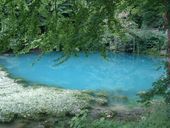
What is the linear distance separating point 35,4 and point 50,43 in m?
0.92

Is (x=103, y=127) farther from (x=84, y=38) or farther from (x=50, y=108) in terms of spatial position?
(x=50, y=108)

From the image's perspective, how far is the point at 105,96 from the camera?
543 inches

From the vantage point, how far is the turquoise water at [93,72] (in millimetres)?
17156

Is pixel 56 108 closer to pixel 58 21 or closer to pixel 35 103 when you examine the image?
pixel 35 103

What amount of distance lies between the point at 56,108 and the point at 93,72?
31.6 ft

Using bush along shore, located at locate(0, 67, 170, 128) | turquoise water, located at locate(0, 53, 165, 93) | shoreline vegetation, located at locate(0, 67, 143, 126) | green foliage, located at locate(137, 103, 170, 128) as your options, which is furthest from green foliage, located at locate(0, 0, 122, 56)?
turquoise water, located at locate(0, 53, 165, 93)

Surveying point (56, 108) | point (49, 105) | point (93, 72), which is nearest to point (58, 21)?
point (56, 108)

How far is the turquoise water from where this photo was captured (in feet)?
56.3

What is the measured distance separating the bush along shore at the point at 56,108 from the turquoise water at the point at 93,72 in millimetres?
2680

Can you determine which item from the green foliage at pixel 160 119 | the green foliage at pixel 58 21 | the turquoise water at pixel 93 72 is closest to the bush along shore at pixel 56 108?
the green foliage at pixel 160 119

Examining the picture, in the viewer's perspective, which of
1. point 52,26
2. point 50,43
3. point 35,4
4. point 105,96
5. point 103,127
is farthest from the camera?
point 105,96

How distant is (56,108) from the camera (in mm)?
11320

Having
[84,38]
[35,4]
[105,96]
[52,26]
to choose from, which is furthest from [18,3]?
[105,96]

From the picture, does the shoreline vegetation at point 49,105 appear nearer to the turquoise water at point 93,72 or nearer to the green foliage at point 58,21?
the turquoise water at point 93,72
